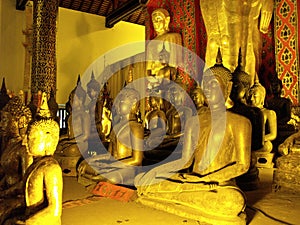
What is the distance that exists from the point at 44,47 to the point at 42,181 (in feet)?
21.3

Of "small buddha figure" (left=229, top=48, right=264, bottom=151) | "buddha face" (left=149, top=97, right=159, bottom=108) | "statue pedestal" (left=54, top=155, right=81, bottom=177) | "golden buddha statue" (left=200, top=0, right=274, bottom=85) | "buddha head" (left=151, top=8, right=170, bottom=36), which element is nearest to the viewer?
"small buddha figure" (left=229, top=48, right=264, bottom=151)

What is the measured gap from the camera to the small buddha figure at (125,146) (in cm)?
371

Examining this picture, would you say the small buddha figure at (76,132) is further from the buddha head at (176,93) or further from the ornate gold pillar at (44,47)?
the ornate gold pillar at (44,47)

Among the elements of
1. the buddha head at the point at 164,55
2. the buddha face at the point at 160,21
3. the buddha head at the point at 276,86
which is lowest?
the buddha head at the point at 276,86

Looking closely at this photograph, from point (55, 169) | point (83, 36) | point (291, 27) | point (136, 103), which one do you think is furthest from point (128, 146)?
point (83, 36)

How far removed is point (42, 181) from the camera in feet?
5.92

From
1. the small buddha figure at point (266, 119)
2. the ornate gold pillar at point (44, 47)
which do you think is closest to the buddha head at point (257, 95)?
the small buddha figure at point (266, 119)

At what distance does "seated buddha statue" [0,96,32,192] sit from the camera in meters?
2.39

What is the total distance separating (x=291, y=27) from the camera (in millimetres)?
6531

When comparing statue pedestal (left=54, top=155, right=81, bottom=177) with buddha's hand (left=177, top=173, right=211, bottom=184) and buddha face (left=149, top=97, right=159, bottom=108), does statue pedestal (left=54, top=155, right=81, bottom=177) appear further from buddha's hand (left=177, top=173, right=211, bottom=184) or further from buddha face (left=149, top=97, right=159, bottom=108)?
buddha's hand (left=177, top=173, right=211, bottom=184)

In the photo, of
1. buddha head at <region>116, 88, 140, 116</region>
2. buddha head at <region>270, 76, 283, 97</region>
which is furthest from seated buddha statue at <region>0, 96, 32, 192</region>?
buddha head at <region>270, 76, 283, 97</region>

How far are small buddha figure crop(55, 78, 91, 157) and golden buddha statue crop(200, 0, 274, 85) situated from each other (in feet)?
7.99

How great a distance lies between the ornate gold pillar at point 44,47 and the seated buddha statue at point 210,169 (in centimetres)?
532

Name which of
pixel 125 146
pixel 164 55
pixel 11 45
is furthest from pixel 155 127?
pixel 11 45
